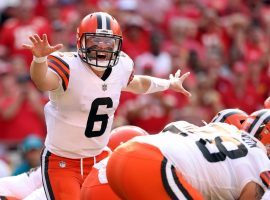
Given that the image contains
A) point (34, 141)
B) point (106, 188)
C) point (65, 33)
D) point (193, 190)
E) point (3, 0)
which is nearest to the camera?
point (193, 190)

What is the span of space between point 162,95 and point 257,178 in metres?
4.74

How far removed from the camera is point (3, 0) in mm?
10594

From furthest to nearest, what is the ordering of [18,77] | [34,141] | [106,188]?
[18,77]
[34,141]
[106,188]

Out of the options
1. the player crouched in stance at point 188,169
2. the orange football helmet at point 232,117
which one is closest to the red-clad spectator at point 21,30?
the orange football helmet at point 232,117

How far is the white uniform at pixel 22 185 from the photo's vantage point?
5.75 metres

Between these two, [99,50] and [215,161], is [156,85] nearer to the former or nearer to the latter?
[99,50]

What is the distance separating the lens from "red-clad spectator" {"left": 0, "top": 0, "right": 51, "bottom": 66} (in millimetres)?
9562

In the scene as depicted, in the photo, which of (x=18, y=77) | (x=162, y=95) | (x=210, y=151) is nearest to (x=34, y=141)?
(x=18, y=77)

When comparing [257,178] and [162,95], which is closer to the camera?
[257,178]

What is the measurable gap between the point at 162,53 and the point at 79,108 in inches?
188

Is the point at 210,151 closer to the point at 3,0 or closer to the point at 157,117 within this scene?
the point at 157,117

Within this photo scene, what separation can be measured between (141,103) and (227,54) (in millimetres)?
2271

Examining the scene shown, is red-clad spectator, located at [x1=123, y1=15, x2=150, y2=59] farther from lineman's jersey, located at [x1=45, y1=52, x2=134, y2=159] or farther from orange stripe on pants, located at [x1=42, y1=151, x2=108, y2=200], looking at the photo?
orange stripe on pants, located at [x1=42, y1=151, x2=108, y2=200]

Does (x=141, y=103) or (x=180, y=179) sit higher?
(x=180, y=179)
